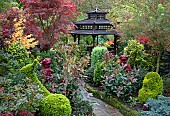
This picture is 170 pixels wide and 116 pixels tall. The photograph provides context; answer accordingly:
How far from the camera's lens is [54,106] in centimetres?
545

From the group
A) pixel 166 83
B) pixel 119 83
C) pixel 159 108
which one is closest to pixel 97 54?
pixel 166 83

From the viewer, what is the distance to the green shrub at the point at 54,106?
5.46m

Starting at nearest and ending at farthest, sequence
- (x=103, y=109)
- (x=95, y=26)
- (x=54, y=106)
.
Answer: (x=54, y=106) → (x=103, y=109) → (x=95, y=26)

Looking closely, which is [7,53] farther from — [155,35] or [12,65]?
Answer: [155,35]

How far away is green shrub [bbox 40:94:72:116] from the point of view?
17.9ft

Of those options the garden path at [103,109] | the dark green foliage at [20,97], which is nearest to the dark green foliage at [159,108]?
the garden path at [103,109]

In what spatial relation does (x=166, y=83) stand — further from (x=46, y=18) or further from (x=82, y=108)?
(x=46, y=18)

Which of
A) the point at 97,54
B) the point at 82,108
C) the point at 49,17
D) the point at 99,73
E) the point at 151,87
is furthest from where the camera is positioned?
the point at 97,54

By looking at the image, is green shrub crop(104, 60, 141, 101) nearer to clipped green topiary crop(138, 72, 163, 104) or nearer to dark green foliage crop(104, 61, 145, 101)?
dark green foliage crop(104, 61, 145, 101)


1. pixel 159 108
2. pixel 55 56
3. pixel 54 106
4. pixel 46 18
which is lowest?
pixel 159 108

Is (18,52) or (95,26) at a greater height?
(95,26)

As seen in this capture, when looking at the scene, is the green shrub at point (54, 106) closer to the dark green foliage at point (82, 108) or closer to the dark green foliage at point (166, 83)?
the dark green foliage at point (82, 108)

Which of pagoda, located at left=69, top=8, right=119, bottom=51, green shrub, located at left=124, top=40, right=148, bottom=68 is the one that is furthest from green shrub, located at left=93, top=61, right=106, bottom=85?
pagoda, located at left=69, top=8, right=119, bottom=51

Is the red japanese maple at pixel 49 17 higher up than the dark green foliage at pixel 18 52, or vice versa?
the red japanese maple at pixel 49 17
